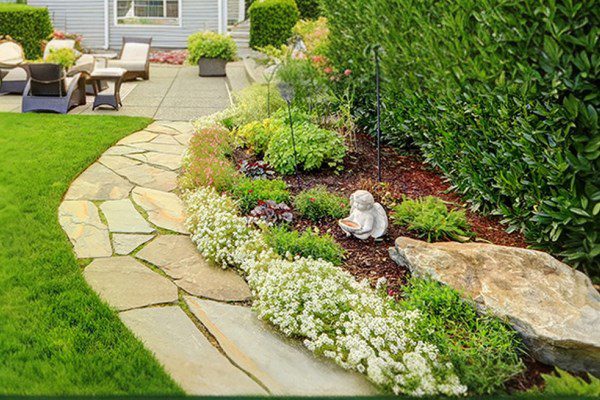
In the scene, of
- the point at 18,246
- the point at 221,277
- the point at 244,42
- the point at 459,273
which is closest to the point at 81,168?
the point at 18,246

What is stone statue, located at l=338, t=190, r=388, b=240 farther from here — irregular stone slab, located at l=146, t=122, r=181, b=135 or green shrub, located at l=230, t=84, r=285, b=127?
irregular stone slab, located at l=146, t=122, r=181, b=135

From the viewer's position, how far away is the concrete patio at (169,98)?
32.1 feet

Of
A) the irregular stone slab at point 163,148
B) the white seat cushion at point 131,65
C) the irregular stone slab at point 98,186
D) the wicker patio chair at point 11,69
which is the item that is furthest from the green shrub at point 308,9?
the irregular stone slab at point 98,186

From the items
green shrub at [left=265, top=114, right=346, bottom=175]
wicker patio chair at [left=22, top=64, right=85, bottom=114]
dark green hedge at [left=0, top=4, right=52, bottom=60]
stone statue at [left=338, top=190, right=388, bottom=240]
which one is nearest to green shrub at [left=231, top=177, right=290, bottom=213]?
green shrub at [left=265, top=114, right=346, bottom=175]

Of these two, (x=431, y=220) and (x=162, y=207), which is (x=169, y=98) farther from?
Answer: (x=431, y=220)

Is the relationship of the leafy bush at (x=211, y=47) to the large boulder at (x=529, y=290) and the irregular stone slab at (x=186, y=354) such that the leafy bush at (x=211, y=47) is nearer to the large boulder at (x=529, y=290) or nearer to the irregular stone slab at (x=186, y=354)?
the large boulder at (x=529, y=290)

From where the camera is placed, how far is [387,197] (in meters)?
5.11

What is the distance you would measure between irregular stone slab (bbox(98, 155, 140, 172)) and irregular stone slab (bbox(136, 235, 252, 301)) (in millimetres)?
2107

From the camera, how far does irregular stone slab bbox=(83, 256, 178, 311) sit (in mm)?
3725

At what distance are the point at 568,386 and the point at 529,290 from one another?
0.71 metres

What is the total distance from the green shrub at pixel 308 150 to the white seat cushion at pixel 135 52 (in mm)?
8515

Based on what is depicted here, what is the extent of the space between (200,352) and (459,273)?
1.55 m

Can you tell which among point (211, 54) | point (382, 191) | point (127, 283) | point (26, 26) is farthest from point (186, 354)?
point (26, 26)

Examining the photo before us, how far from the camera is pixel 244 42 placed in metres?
20.2
